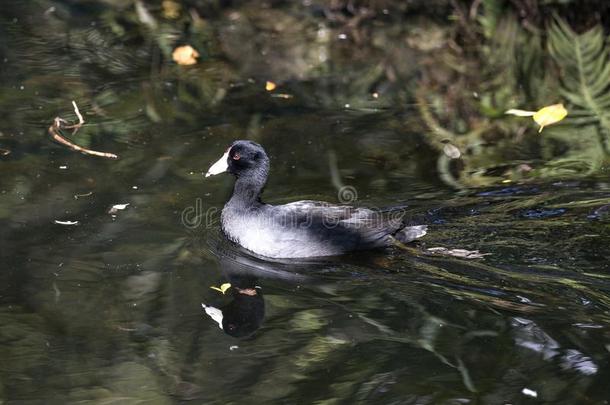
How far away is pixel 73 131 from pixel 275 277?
297 centimetres

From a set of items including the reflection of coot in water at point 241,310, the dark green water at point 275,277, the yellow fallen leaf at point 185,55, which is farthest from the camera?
the yellow fallen leaf at point 185,55

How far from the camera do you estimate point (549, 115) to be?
952cm

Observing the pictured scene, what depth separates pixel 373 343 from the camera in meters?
5.92

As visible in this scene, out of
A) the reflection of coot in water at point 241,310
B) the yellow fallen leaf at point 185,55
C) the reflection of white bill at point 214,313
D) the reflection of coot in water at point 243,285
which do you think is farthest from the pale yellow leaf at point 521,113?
the reflection of white bill at point 214,313

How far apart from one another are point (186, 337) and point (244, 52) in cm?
595

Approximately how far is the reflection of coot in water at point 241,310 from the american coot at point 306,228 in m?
0.46

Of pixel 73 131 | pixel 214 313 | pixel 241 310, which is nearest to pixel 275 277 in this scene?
pixel 241 310

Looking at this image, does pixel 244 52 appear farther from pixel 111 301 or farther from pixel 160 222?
pixel 111 301

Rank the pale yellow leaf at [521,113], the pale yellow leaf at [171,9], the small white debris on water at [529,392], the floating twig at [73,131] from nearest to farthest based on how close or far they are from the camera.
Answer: the small white debris on water at [529,392] → the floating twig at [73,131] → the pale yellow leaf at [521,113] → the pale yellow leaf at [171,9]

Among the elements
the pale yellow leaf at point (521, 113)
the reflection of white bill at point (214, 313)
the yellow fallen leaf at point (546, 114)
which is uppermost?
the yellow fallen leaf at point (546, 114)

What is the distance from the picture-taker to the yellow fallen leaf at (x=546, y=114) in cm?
945

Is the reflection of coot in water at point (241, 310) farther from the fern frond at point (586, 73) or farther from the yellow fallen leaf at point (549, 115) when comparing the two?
the fern frond at point (586, 73)

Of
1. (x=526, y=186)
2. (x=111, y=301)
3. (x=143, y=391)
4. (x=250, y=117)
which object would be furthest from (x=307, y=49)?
(x=143, y=391)

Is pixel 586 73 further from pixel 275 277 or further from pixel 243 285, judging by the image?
pixel 243 285
